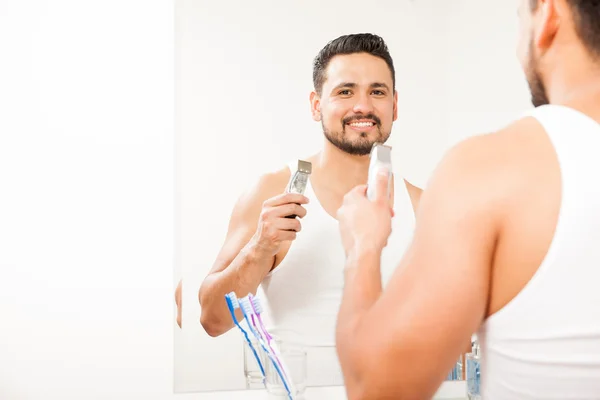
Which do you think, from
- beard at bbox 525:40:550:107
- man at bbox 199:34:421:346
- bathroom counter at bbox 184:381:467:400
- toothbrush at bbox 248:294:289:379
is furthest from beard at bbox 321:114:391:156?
beard at bbox 525:40:550:107

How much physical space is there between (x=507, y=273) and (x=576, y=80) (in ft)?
Result: 0.67

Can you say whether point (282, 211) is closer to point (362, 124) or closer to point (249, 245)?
point (249, 245)

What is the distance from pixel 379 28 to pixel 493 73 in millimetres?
268

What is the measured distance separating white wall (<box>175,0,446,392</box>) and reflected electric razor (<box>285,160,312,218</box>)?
37 millimetres

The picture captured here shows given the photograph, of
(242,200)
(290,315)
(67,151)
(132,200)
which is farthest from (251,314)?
(67,151)

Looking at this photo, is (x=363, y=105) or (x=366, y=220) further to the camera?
(x=363, y=105)

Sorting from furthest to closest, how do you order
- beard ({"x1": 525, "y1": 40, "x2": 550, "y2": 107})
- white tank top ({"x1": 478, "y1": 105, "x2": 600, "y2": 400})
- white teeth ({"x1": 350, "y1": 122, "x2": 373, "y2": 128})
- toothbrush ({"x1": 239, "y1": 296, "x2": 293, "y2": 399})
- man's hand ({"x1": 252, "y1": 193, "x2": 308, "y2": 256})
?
white teeth ({"x1": 350, "y1": 122, "x2": 373, "y2": 128}), man's hand ({"x1": 252, "y1": 193, "x2": 308, "y2": 256}), toothbrush ({"x1": 239, "y1": 296, "x2": 293, "y2": 399}), beard ({"x1": 525, "y1": 40, "x2": 550, "y2": 107}), white tank top ({"x1": 478, "y1": 105, "x2": 600, "y2": 400})

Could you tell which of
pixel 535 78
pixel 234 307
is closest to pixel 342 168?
pixel 234 307

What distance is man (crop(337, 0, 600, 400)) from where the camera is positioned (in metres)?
0.49

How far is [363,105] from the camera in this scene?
1233 mm

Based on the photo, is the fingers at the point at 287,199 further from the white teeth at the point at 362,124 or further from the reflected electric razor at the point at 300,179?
the white teeth at the point at 362,124

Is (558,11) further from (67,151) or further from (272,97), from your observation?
(67,151)

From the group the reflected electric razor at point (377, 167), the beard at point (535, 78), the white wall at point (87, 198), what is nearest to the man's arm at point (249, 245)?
the white wall at point (87, 198)

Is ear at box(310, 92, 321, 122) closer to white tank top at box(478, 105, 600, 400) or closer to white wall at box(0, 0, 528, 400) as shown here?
white wall at box(0, 0, 528, 400)
